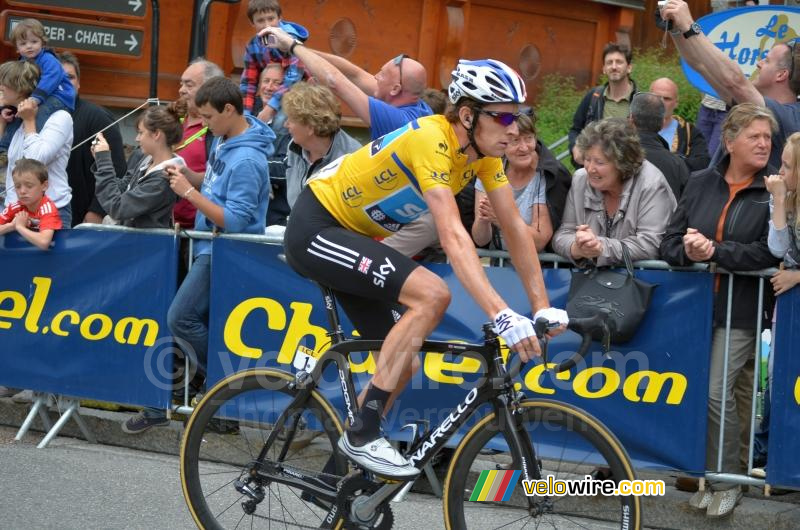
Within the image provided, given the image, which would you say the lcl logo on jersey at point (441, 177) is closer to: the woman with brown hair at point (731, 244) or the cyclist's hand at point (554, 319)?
the cyclist's hand at point (554, 319)

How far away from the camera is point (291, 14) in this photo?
14727 mm

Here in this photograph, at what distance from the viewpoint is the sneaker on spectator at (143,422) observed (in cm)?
762

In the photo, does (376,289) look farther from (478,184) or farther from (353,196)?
(478,184)

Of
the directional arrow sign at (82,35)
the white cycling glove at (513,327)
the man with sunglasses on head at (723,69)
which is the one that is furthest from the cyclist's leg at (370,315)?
the directional arrow sign at (82,35)

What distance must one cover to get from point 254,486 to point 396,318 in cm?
103

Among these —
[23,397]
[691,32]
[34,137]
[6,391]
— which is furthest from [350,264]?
[34,137]

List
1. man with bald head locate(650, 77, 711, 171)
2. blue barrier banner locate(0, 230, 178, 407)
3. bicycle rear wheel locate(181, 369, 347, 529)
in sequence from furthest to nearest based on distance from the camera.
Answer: man with bald head locate(650, 77, 711, 171) < blue barrier banner locate(0, 230, 178, 407) < bicycle rear wheel locate(181, 369, 347, 529)

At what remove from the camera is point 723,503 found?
A: 6.34 m

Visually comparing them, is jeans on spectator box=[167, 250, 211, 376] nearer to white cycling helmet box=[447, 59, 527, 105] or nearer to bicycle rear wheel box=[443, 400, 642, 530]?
bicycle rear wheel box=[443, 400, 642, 530]

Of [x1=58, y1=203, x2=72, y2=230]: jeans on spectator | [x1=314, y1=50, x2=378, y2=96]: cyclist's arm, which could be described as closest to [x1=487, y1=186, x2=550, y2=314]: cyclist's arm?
[x1=314, y1=50, x2=378, y2=96]: cyclist's arm

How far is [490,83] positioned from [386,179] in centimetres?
64

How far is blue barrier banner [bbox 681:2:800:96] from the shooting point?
8.71 meters

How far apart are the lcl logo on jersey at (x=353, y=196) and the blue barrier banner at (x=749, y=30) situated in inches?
170

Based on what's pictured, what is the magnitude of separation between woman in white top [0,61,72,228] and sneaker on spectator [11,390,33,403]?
3.96 feet
